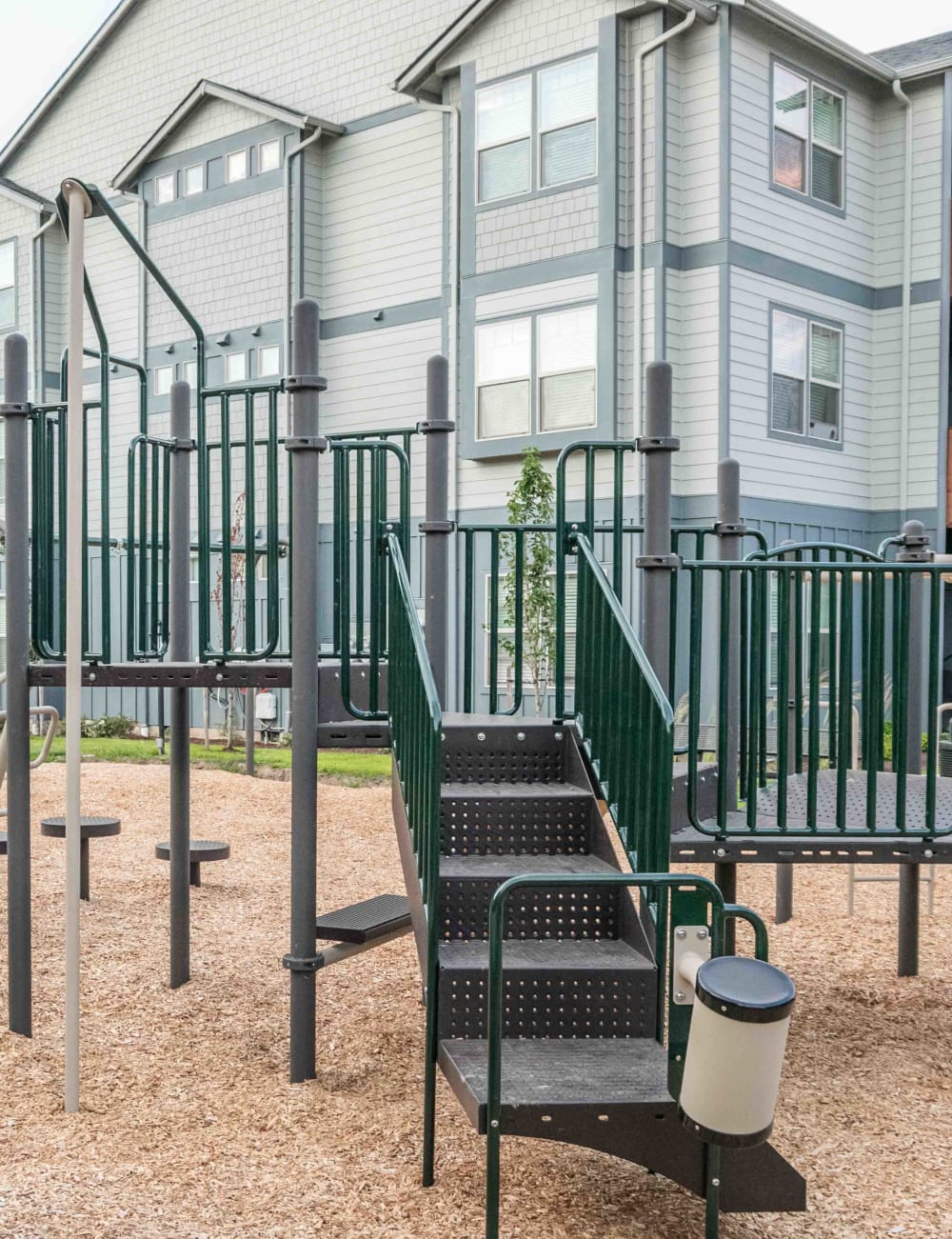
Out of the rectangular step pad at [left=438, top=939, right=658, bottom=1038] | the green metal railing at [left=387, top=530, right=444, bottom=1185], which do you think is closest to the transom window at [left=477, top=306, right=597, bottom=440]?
the green metal railing at [left=387, top=530, right=444, bottom=1185]

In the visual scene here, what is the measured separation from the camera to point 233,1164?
4242 millimetres

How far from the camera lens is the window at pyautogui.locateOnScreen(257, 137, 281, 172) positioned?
17828mm

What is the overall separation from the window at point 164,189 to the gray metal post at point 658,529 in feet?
53.0

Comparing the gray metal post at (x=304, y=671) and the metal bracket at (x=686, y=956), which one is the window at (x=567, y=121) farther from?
the metal bracket at (x=686, y=956)

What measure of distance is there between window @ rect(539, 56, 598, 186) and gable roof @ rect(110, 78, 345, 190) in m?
3.53

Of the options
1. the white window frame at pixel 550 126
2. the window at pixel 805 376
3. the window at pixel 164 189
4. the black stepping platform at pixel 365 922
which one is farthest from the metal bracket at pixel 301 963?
the window at pixel 164 189

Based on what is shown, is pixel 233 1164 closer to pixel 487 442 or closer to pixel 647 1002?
pixel 647 1002

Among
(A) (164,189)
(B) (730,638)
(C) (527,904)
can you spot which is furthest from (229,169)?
(C) (527,904)

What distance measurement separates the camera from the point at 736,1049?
2.97 m

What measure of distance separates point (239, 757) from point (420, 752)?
11.2m

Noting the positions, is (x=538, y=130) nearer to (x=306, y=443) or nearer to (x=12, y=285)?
(x=12, y=285)

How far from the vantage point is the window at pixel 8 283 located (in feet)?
70.9

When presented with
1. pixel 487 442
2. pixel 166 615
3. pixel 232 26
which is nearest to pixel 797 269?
pixel 487 442

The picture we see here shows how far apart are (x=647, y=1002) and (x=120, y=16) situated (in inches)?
806
